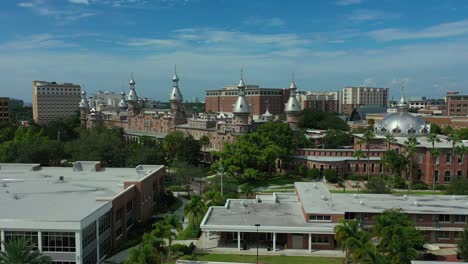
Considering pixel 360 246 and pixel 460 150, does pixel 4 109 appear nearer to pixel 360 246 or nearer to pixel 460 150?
pixel 460 150

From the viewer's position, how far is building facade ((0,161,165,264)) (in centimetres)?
3294

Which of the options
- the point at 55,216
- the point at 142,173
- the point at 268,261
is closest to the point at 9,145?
the point at 142,173

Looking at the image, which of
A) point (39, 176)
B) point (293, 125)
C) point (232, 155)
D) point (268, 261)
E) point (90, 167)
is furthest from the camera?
point (293, 125)

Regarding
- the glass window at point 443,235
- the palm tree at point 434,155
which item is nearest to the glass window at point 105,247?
the glass window at point 443,235

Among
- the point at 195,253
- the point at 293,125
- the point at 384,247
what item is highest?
the point at 293,125

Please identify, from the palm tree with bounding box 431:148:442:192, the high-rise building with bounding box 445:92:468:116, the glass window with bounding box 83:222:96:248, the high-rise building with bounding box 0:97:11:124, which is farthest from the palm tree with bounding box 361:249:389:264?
the high-rise building with bounding box 445:92:468:116

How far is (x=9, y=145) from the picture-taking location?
3118 inches

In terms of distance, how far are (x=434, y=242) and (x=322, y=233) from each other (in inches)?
457

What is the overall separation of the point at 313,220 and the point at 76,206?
69.5 feet

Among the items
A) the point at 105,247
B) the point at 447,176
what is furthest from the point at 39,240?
the point at 447,176

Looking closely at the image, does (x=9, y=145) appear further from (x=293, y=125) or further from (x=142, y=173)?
(x=293, y=125)

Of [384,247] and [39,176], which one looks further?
[39,176]

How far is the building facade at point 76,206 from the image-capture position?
1297 inches

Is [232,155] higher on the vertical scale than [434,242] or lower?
higher
